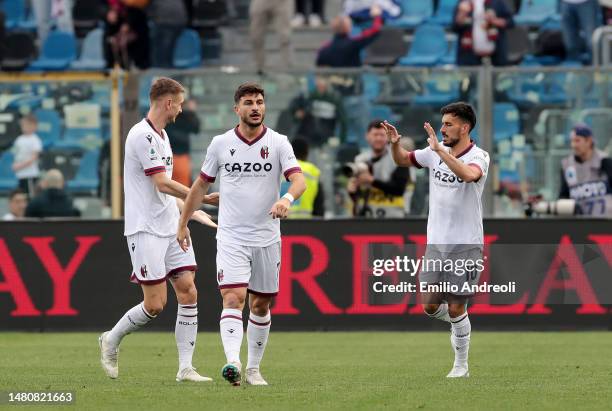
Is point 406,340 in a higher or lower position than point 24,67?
lower

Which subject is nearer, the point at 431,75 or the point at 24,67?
the point at 431,75

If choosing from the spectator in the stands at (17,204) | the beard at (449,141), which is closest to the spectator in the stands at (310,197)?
the spectator in the stands at (17,204)

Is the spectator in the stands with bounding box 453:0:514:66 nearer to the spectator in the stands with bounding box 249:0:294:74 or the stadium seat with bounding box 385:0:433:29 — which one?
the stadium seat with bounding box 385:0:433:29

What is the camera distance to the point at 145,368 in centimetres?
1295

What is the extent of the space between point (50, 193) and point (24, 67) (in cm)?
651

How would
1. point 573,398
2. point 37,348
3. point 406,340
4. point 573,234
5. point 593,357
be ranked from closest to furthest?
point 573,398 < point 593,357 < point 37,348 < point 406,340 < point 573,234

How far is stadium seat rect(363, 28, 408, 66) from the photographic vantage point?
907 inches

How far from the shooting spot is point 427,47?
23.6 metres

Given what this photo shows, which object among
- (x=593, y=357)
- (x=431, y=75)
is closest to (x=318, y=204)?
(x=431, y=75)

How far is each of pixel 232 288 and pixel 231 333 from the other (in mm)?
362

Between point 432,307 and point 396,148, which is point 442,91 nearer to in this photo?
point 396,148

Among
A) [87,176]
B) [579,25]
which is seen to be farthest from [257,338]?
[579,25]

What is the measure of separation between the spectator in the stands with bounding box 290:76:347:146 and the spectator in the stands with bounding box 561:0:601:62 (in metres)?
5.81

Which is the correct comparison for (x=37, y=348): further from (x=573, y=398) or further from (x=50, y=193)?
(x=573, y=398)
